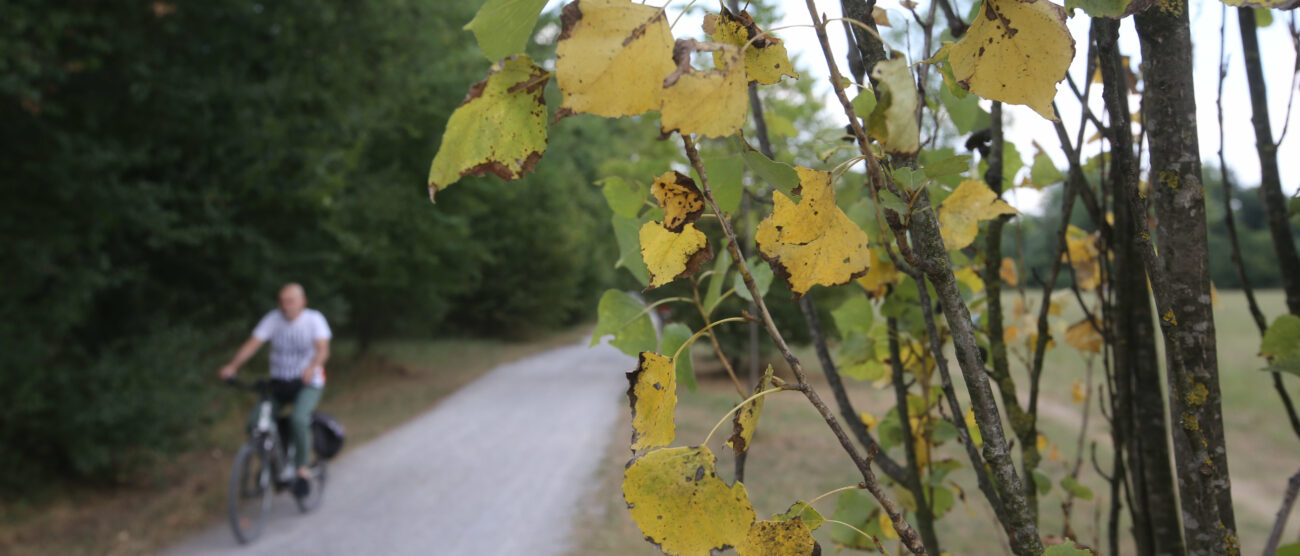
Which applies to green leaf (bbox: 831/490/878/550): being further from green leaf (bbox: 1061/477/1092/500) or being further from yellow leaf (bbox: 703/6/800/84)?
yellow leaf (bbox: 703/6/800/84)

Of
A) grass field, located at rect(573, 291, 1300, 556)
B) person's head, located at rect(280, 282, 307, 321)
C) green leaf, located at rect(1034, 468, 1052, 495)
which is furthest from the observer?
person's head, located at rect(280, 282, 307, 321)

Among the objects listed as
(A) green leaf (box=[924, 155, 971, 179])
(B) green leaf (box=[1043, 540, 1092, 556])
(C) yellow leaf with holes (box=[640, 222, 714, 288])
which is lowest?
(B) green leaf (box=[1043, 540, 1092, 556])

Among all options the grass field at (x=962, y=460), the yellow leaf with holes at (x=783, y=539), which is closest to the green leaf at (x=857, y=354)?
the yellow leaf with holes at (x=783, y=539)

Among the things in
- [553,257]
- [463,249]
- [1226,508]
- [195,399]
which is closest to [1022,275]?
[1226,508]

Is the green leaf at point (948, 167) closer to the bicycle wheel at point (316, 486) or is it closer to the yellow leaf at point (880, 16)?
the yellow leaf at point (880, 16)

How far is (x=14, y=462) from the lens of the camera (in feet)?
15.5

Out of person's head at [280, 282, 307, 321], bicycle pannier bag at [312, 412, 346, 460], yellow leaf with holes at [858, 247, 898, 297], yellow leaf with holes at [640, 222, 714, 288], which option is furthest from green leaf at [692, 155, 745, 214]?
bicycle pannier bag at [312, 412, 346, 460]

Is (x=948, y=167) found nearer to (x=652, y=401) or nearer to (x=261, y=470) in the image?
(x=652, y=401)

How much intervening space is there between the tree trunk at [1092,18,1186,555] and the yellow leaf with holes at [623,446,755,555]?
65 cm

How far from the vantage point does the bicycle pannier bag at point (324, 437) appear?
16.9ft

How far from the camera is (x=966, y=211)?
0.66 metres

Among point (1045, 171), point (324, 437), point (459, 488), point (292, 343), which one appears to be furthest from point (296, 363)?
point (1045, 171)

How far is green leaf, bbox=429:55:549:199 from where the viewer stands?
44cm

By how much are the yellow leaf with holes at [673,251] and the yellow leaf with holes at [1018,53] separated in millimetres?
203
